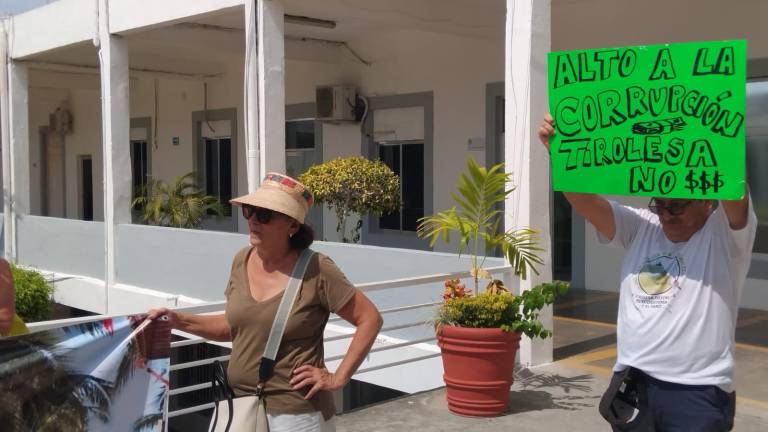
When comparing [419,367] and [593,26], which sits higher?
[593,26]

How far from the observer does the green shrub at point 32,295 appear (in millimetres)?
11773

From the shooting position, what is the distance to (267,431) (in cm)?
294

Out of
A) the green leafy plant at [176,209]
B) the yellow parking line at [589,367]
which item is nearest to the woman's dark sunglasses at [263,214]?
the yellow parking line at [589,367]

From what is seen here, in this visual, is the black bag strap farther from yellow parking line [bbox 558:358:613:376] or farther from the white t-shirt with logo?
yellow parking line [bbox 558:358:613:376]

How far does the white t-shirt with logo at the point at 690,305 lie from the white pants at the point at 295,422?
1099mm

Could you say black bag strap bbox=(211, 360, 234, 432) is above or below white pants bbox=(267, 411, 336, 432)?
above

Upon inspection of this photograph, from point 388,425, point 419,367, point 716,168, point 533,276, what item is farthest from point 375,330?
point 419,367

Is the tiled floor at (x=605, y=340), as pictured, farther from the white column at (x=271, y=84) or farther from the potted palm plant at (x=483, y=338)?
the white column at (x=271, y=84)

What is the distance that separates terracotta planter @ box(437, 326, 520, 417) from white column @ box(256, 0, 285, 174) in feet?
13.0

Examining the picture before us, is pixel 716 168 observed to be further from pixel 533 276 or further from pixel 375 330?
pixel 533 276

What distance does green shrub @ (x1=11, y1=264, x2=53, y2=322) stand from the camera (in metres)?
11.8

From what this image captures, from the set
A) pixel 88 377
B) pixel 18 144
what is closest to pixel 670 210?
pixel 88 377

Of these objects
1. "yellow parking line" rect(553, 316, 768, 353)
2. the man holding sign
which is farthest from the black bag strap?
"yellow parking line" rect(553, 316, 768, 353)

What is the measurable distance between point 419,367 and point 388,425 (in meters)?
2.25
